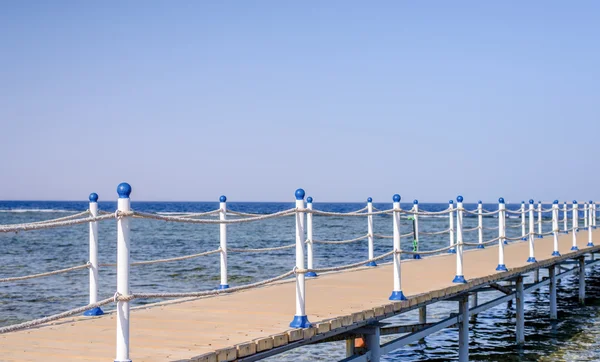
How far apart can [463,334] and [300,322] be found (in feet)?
16.3

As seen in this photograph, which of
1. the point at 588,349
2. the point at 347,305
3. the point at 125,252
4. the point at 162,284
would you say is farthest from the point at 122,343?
the point at 162,284

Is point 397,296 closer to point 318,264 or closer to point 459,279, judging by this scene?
point 459,279

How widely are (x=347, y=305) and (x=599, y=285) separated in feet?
57.1

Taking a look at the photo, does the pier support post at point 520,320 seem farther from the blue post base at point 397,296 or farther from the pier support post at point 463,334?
the blue post base at point 397,296

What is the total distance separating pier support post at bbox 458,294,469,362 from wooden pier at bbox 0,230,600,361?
0.14m

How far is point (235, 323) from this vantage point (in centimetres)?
688

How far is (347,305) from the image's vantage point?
8.09 meters

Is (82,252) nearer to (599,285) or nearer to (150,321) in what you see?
(599,285)

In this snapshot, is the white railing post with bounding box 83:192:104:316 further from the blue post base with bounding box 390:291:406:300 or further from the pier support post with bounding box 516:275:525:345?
the pier support post with bounding box 516:275:525:345

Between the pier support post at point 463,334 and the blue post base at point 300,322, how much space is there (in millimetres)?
4749

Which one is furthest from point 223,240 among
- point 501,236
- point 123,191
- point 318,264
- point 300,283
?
point 318,264

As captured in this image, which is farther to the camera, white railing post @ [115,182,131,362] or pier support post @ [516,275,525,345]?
pier support post @ [516,275,525,345]

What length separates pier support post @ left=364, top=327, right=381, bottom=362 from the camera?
828cm

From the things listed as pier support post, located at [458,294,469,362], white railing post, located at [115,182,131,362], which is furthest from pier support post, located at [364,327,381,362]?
white railing post, located at [115,182,131,362]
